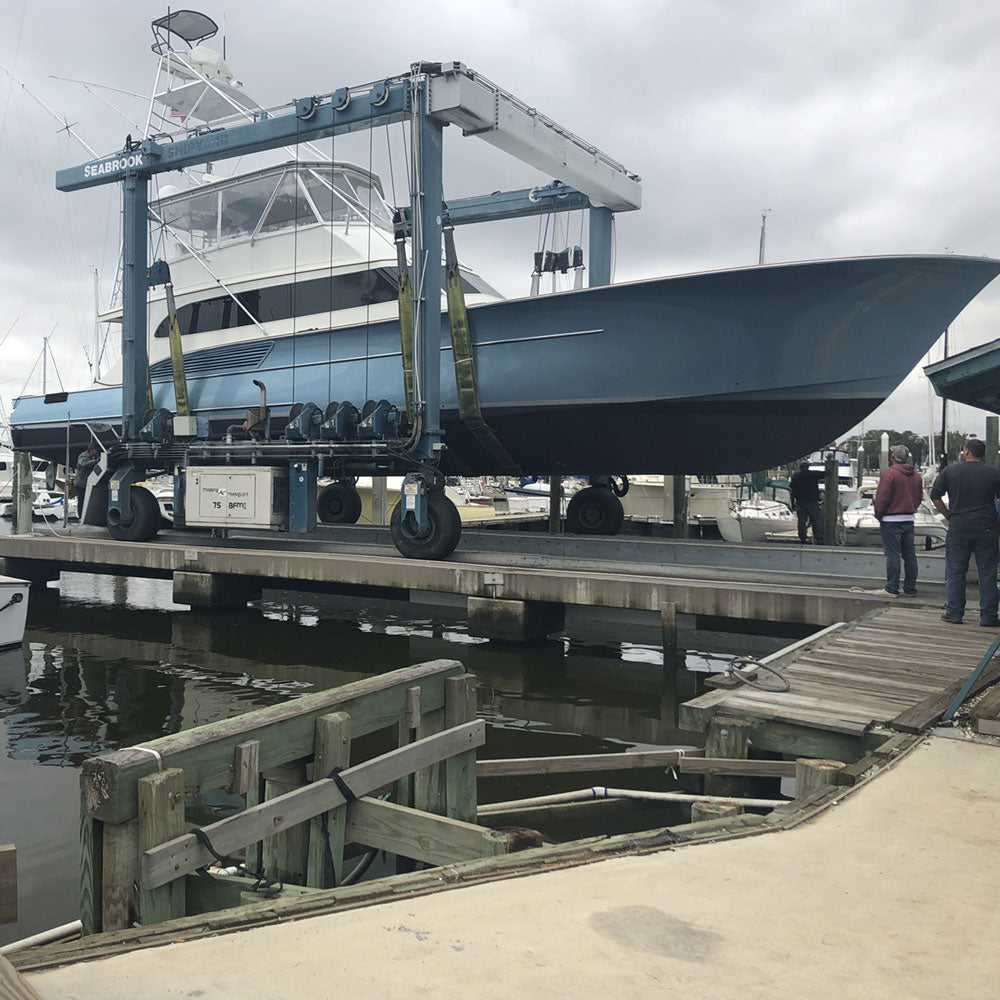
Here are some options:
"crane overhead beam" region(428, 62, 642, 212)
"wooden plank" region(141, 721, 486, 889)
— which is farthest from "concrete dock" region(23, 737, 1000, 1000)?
"crane overhead beam" region(428, 62, 642, 212)

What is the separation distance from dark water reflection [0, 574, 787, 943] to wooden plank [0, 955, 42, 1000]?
223 centimetres

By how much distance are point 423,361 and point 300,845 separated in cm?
719

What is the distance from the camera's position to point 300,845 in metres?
3.15

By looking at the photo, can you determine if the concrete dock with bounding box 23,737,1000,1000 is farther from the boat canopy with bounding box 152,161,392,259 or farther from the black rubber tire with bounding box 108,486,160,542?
the boat canopy with bounding box 152,161,392,259

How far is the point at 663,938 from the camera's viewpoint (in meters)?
2.04

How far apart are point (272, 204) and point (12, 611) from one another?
6.82m

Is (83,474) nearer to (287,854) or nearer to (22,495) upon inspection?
(22,495)

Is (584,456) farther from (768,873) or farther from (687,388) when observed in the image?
(768,873)

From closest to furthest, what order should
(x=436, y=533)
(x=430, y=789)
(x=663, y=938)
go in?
1. (x=663, y=938)
2. (x=430, y=789)
3. (x=436, y=533)

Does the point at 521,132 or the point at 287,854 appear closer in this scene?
the point at 287,854

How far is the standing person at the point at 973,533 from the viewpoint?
5.94 metres

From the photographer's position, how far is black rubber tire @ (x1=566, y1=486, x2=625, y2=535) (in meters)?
13.7

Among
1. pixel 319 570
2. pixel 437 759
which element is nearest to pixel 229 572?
pixel 319 570

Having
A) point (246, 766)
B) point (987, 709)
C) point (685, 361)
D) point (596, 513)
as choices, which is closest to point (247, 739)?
point (246, 766)
